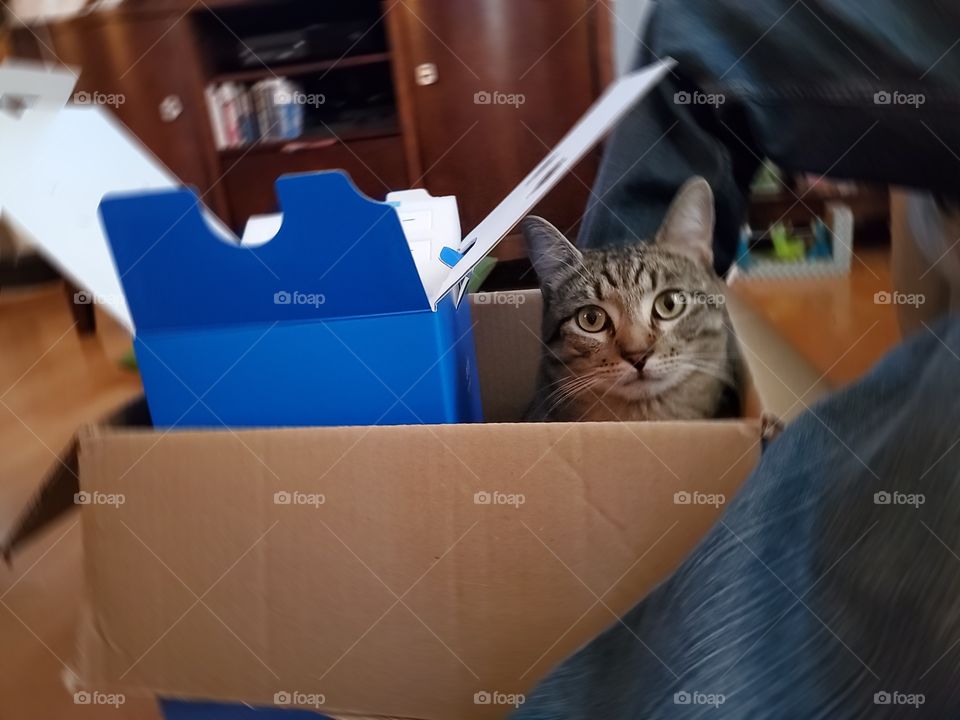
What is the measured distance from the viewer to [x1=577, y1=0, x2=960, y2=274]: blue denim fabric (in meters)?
0.57

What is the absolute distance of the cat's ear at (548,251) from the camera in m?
0.85

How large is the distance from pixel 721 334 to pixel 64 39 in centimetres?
260

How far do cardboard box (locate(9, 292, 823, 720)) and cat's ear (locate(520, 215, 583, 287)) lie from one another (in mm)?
296

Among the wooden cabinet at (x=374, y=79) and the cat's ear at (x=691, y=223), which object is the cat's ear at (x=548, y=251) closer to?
the cat's ear at (x=691, y=223)

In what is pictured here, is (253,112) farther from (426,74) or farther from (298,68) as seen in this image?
(426,74)

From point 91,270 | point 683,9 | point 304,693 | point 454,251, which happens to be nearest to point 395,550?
point 304,693

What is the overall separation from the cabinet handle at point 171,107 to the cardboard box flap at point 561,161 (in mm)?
2179

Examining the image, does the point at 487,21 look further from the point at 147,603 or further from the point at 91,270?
the point at 147,603

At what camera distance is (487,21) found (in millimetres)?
2225

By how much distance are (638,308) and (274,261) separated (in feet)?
1.39

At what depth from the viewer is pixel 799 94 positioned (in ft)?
2.09

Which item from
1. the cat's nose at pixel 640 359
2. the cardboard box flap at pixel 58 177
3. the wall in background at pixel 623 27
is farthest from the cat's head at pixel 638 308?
the wall in background at pixel 623 27

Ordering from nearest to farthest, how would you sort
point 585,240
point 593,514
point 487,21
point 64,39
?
point 593,514
point 585,240
point 487,21
point 64,39

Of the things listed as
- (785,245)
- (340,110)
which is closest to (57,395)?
(340,110)
